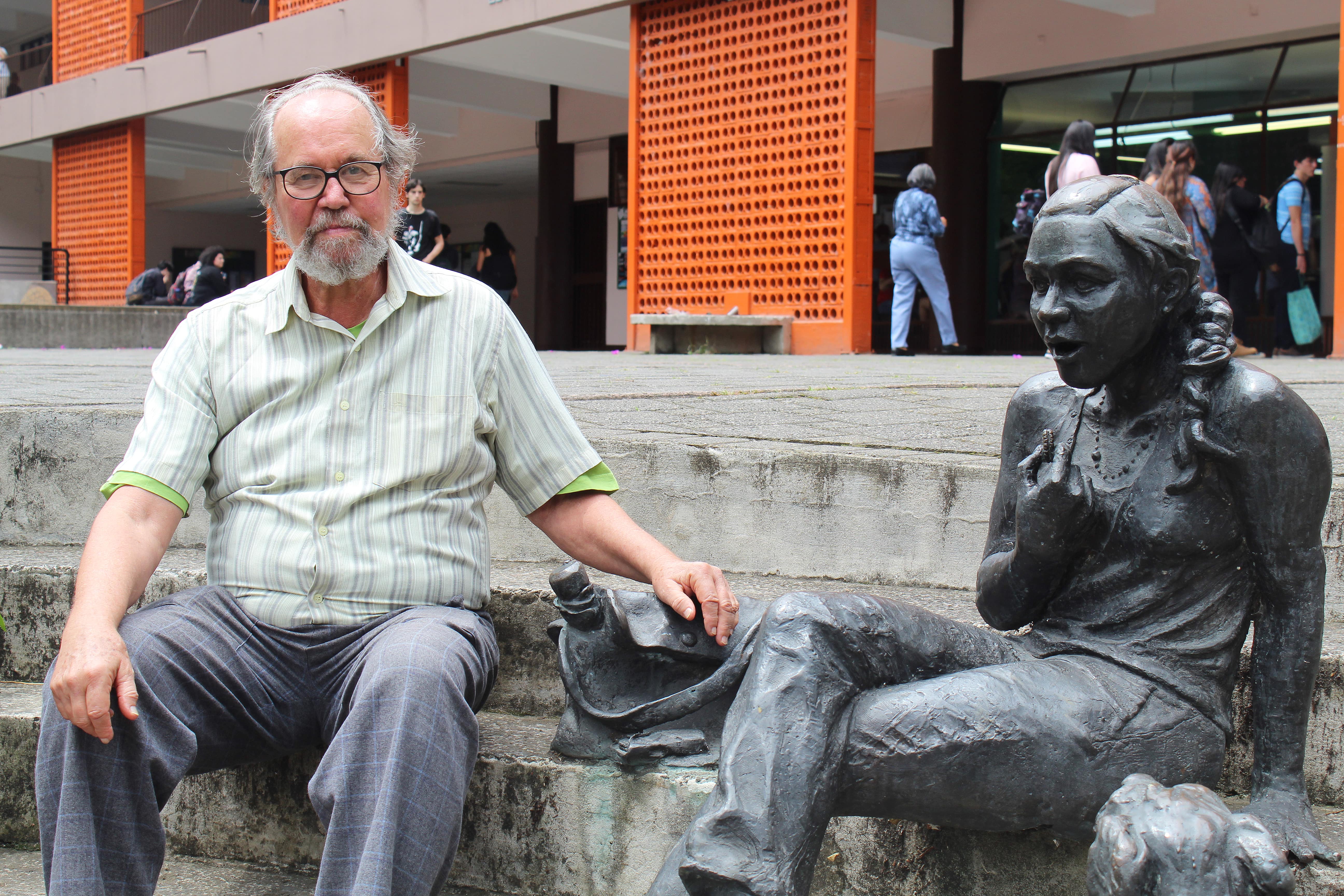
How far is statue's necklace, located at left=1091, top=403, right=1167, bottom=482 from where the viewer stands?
6.08ft

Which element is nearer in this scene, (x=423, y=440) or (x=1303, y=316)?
(x=423, y=440)

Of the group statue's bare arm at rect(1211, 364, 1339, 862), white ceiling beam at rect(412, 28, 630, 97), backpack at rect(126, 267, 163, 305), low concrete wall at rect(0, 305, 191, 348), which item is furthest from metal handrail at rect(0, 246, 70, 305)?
statue's bare arm at rect(1211, 364, 1339, 862)

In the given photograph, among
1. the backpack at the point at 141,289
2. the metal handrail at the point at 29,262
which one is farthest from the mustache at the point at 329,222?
the metal handrail at the point at 29,262

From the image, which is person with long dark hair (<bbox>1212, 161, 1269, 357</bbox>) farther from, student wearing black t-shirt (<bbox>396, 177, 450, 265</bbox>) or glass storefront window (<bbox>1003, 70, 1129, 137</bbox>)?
→ student wearing black t-shirt (<bbox>396, 177, 450, 265</bbox>)

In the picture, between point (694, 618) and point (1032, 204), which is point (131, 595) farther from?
point (1032, 204)

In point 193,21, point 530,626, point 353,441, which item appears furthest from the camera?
point 193,21

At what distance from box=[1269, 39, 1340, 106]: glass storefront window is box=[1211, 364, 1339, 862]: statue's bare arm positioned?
1117cm

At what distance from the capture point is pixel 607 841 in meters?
2.20

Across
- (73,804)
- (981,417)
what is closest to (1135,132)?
(981,417)

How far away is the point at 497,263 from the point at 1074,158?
8.36 m

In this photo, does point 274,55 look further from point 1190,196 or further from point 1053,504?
point 1053,504

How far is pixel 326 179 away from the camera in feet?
7.72

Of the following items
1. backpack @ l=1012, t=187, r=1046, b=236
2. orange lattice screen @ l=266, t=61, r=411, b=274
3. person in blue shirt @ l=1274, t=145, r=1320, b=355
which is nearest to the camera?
backpack @ l=1012, t=187, r=1046, b=236

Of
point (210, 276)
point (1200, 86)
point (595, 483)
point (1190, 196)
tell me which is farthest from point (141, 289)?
point (595, 483)
